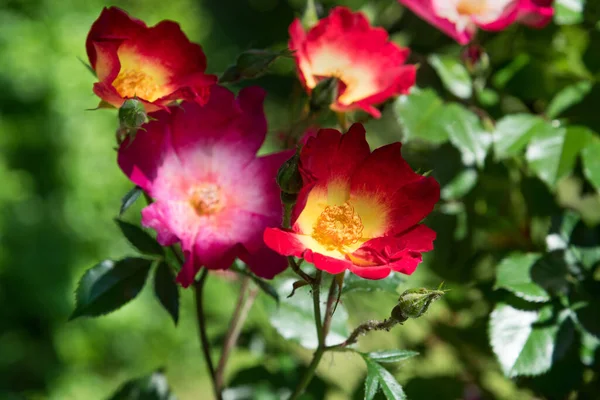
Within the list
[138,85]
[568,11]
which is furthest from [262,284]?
[568,11]

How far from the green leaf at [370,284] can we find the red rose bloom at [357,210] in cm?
5

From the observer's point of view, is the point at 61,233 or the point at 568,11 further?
the point at 61,233

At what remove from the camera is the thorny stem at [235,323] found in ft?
1.88

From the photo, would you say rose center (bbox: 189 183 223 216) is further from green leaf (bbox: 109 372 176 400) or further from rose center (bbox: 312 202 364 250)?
green leaf (bbox: 109 372 176 400)

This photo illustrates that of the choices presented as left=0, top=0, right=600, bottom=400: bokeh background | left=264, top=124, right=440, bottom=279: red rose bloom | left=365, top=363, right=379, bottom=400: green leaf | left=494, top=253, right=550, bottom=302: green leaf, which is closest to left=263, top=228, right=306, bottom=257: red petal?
left=264, top=124, right=440, bottom=279: red rose bloom

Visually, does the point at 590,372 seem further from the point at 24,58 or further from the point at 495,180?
the point at 24,58

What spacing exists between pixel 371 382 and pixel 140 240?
0.65 feet

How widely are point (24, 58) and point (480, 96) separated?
1674 millimetres

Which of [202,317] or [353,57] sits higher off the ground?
[353,57]

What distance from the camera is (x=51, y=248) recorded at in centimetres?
192

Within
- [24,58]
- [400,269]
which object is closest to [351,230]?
[400,269]

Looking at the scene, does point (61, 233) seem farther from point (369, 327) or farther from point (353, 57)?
point (369, 327)

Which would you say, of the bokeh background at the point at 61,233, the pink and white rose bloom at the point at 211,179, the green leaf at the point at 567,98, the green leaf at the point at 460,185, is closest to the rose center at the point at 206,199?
the pink and white rose bloom at the point at 211,179

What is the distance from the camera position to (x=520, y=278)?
548 millimetres
